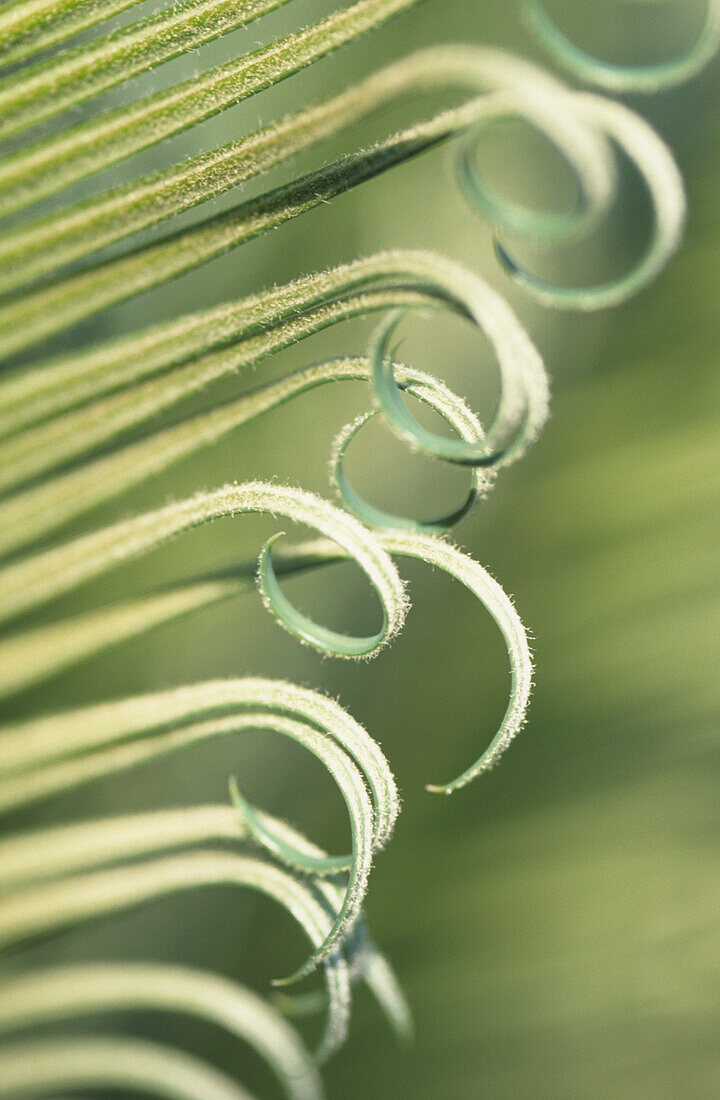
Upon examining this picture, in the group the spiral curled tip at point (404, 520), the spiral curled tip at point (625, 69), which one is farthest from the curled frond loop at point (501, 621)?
the spiral curled tip at point (625, 69)

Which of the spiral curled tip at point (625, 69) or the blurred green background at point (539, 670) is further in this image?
the blurred green background at point (539, 670)

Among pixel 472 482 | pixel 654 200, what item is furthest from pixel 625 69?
pixel 472 482

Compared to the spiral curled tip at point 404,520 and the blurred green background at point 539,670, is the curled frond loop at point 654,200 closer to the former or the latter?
the spiral curled tip at point 404,520

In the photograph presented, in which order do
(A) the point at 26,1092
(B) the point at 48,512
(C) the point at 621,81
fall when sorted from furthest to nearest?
(A) the point at 26,1092 < (B) the point at 48,512 < (C) the point at 621,81

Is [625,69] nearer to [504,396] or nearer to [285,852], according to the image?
[504,396]

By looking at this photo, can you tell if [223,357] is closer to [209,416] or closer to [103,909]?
[209,416]

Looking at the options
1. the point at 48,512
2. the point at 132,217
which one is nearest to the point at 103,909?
the point at 48,512

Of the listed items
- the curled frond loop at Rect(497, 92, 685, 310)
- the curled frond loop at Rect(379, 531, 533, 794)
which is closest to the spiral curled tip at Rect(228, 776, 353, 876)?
the curled frond loop at Rect(379, 531, 533, 794)

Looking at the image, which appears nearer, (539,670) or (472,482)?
(472,482)
